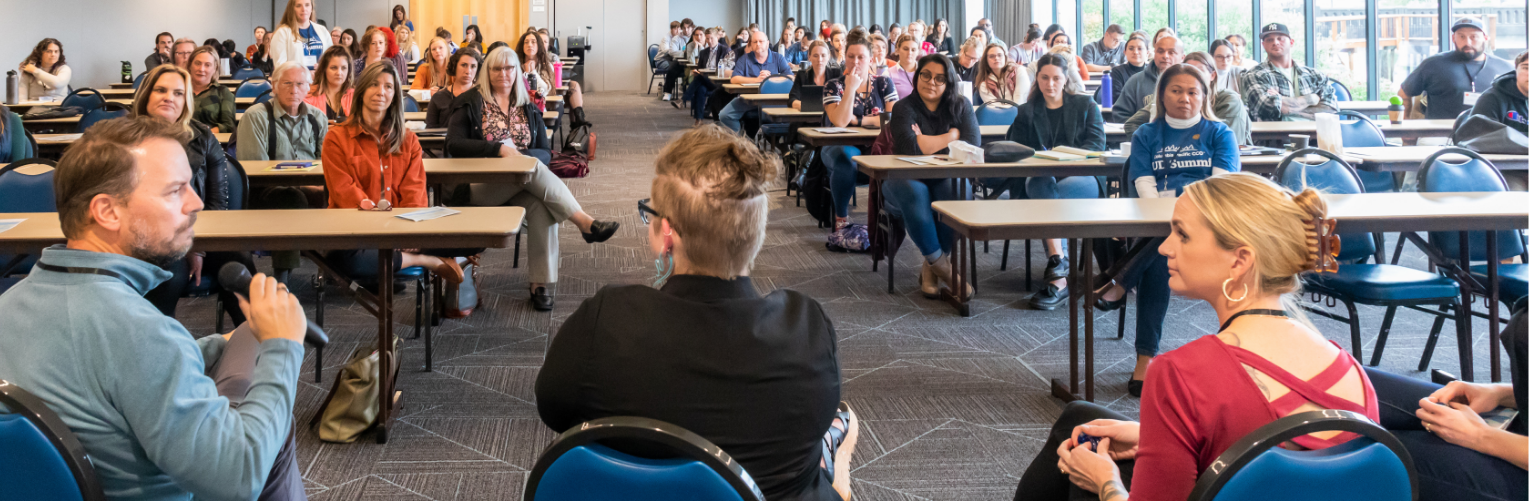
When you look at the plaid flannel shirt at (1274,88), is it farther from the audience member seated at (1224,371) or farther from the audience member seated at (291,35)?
the audience member seated at (291,35)

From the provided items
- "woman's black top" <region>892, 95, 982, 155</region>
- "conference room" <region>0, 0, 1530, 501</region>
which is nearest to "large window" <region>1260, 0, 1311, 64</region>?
"conference room" <region>0, 0, 1530, 501</region>

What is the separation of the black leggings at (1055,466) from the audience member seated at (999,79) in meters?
5.68

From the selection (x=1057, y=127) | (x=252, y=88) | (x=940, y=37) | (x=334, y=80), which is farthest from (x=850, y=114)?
(x=940, y=37)

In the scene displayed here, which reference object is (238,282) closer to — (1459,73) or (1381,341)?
(1381,341)

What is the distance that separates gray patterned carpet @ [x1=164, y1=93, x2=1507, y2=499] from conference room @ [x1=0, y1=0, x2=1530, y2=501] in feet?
0.06

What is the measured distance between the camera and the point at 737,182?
153cm

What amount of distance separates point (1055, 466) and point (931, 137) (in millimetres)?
3374

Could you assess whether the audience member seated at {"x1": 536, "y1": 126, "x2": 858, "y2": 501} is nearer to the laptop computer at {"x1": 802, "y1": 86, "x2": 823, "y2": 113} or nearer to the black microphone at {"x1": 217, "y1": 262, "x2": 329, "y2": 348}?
the black microphone at {"x1": 217, "y1": 262, "x2": 329, "y2": 348}

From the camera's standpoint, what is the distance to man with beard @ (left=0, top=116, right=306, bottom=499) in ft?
4.46

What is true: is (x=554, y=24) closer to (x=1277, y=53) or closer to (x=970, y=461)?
(x=1277, y=53)

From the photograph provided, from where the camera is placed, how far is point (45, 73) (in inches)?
350

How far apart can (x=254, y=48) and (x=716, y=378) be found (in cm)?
1473

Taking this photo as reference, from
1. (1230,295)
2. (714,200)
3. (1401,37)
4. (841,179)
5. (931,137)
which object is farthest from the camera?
(1401,37)

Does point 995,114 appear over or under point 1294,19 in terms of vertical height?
under
